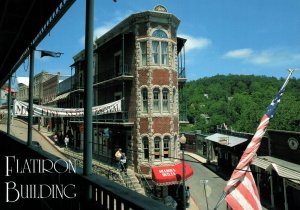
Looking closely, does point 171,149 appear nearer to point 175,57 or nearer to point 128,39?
point 175,57

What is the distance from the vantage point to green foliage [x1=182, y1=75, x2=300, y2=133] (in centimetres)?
4325

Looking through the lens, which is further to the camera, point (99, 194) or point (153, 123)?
point (153, 123)

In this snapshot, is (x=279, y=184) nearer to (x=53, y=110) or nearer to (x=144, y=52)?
(x=144, y=52)

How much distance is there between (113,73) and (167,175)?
10512 mm

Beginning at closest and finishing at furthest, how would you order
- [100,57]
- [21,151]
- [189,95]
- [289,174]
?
[21,151] → [289,174] → [100,57] → [189,95]

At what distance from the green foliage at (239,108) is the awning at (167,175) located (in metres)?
25.3

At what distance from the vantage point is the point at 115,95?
26984 mm

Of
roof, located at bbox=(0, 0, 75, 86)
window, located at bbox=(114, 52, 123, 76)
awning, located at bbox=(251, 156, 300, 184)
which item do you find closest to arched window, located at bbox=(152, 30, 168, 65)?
window, located at bbox=(114, 52, 123, 76)

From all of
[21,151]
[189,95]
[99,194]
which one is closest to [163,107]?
[21,151]

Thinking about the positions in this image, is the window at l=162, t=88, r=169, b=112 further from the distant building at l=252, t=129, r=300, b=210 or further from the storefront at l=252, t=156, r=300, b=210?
the storefront at l=252, t=156, r=300, b=210

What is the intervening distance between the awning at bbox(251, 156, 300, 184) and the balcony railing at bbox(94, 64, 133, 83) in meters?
12.4

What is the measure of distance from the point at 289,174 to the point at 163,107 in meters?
10.2

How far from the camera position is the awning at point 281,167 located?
61.8ft

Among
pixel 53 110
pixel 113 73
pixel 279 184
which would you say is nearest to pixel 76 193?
pixel 53 110
